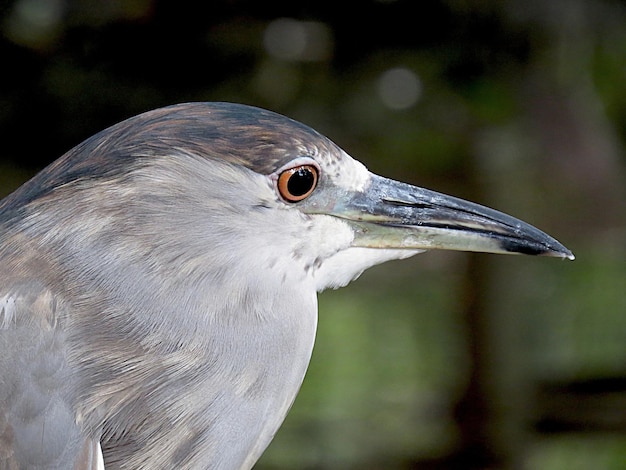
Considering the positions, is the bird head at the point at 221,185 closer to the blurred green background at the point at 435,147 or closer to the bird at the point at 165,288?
the bird at the point at 165,288

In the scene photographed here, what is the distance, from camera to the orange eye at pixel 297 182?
1.67 m

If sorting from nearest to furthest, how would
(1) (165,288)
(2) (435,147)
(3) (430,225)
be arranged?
1. (1) (165,288)
2. (3) (430,225)
3. (2) (435,147)

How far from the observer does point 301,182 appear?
5.56ft

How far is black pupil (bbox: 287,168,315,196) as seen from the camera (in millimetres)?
1682

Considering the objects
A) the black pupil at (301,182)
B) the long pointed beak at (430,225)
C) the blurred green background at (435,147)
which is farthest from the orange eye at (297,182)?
the blurred green background at (435,147)

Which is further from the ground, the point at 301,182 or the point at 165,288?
the point at 301,182

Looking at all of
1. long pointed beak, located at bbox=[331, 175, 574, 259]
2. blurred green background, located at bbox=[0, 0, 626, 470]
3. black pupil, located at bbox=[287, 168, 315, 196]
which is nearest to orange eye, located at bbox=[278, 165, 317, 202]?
black pupil, located at bbox=[287, 168, 315, 196]

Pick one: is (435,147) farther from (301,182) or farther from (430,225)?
(301,182)

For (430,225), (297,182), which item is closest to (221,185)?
(297,182)

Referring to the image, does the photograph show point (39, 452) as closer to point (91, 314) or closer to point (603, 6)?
point (91, 314)

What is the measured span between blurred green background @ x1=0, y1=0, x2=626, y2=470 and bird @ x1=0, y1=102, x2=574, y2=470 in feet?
4.50

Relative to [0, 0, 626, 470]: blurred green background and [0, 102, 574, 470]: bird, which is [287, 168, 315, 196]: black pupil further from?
[0, 0, 626, 470]: blurred green background

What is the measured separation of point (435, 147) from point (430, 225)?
5.99 ft

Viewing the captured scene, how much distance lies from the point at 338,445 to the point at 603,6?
2.37m
